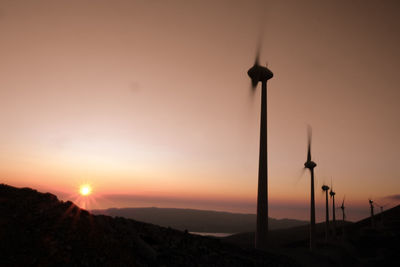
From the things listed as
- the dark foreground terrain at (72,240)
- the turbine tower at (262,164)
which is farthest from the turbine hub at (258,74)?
the dark foreground terrain at (72,240)

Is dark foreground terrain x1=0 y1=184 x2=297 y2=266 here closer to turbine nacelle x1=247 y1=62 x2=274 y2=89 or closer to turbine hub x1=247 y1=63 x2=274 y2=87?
turbine nacelle x1=247 y1=62 x2=274 y2=89

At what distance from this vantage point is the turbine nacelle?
4647 cm

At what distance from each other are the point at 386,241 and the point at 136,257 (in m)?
82.4

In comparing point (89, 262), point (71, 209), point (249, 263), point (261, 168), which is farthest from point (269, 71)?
point (89, 262)

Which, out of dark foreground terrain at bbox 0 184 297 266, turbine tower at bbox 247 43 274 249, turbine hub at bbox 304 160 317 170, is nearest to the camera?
dark foreground terrain at bbox 0 184 297 266

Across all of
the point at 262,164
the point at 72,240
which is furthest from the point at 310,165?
the point at 72,240

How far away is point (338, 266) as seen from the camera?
149ft

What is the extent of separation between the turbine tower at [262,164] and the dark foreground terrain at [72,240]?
19.1 meters

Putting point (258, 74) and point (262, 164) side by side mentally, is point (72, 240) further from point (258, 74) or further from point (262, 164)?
point (258, 74)

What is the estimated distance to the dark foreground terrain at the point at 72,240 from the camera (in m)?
13.1

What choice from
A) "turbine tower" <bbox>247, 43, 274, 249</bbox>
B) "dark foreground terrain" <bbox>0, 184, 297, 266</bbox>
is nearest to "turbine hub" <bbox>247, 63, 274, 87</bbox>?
"turbine tower" <bbox>247, 43, 274, 249</bbox>

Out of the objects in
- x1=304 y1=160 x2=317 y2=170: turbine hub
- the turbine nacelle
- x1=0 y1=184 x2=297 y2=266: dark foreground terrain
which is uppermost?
the turbine nacelle

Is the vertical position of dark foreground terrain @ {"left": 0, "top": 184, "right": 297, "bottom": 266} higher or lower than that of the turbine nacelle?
lower

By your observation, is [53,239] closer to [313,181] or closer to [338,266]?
[338,266]
